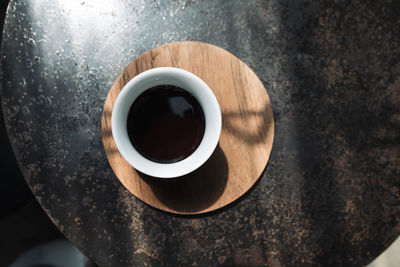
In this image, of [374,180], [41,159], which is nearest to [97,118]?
[41,159]

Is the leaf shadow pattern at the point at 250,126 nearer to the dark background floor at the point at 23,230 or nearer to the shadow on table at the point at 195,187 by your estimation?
the shadow on table at the point at 195,187

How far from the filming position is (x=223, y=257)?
0.66 metres

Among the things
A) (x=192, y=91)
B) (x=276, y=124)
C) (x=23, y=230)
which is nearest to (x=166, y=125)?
(x=192, y=91)

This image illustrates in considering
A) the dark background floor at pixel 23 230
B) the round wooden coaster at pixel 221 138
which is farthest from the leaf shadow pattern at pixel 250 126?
the dark background floor at pixel 23 230

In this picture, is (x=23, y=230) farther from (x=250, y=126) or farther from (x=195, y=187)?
(x=250, y=126)

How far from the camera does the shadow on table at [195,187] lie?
0.63m

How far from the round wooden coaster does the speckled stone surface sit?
39 mm

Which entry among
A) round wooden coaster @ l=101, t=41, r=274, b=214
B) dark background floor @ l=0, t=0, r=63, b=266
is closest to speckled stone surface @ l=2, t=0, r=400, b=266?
round wooden coaster @ l=101, t=41, r=274, b=214

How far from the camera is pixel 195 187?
0.63 metres

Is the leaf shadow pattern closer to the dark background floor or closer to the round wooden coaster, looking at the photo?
the round wooden coaster

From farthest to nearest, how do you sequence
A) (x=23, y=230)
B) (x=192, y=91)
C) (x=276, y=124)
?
(x=23, y=230), (x=276, y=124), (x=192, y=91)

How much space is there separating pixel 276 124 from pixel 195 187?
21 centimetres

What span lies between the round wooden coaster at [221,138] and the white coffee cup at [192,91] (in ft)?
0.24

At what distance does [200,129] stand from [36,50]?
1.20 ft
